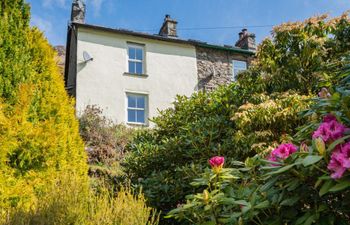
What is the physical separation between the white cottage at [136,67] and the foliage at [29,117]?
9.14 metres

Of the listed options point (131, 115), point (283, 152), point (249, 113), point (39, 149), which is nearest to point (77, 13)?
point (131, 115)

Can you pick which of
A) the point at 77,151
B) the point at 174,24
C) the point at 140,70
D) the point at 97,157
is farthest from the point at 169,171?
the point at 174,24

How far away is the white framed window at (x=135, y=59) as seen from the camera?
1694cm

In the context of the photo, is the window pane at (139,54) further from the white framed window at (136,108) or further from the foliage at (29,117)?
the foliage at (29,117)

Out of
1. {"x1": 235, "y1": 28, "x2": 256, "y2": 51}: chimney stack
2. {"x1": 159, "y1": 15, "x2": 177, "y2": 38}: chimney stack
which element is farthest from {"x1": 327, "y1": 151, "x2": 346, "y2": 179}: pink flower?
{"x1": 235, "y1": 28, "x2": 256, "y2": 51}: chimney stack

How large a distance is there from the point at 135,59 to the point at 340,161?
51.8ft

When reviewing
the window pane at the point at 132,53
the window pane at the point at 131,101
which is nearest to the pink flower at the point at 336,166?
the window pane at the point at 131,101

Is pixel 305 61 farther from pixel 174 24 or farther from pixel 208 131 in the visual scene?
pixel 174 24

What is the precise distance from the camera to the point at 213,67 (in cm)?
1839

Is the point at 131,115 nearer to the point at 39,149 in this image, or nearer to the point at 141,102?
the point at 141,102

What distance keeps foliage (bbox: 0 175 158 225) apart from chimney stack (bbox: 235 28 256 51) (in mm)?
17040

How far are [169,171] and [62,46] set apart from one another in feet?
97.5

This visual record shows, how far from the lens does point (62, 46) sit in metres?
33.0

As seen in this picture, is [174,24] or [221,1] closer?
[221,1]
